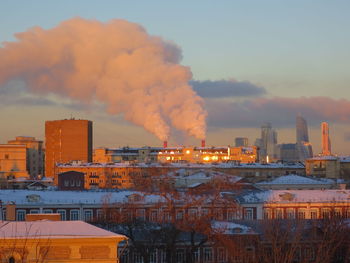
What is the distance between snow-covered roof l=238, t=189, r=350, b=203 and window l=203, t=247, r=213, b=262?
58.5 feet

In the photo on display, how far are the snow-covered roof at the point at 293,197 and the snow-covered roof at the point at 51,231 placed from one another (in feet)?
148

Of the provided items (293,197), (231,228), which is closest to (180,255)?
(231,228)

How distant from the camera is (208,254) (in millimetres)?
60500

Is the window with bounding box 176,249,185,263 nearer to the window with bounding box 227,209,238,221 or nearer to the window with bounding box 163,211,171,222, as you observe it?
the window with bounding box 163,211,171,222

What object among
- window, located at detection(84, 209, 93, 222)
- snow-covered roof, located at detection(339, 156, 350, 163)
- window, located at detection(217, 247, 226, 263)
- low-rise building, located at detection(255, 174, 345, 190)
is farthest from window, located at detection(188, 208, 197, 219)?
snow-covered roof, located at detection(339, 156, 350, 163)

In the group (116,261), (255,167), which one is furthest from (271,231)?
(255,167)

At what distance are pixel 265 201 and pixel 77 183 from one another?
42.4 metres

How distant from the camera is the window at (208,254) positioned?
196ft

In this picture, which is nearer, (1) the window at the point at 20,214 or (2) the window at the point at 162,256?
(2) the window at the point at 162,256

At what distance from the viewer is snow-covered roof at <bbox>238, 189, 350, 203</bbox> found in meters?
79.1

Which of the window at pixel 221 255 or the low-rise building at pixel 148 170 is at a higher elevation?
the low-rise building at pixel 148 170

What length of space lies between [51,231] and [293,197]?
4946 centimetres

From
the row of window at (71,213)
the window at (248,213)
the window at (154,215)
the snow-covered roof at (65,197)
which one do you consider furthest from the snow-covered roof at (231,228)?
the row of window at (71,213)

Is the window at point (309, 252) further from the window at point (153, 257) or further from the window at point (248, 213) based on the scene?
the window at point (248, 213)
